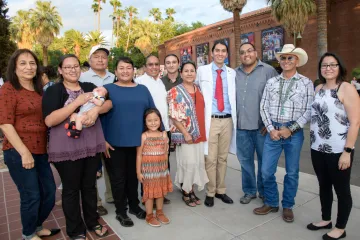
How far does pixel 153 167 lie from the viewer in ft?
11.1

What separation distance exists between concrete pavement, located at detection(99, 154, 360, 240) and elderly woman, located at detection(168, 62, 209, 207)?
0.37m

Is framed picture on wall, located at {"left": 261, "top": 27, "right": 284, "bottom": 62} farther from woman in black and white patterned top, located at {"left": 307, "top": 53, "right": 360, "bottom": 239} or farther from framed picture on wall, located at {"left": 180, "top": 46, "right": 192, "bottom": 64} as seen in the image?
woman in black and white patterned top, located at {"left": 307, "top": 53, "right": 360, "bottom": 239}

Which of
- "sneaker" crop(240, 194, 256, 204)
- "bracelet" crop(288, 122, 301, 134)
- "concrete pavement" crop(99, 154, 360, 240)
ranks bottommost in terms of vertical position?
"concrete pavement" crop(99, 154, 360, 240)

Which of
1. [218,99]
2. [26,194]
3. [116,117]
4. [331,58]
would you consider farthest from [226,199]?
[26,194]

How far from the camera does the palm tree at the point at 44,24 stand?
1082 inches

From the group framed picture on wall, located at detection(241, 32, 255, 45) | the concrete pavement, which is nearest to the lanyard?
the concrete pavement

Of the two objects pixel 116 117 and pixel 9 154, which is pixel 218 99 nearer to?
pixel 116 117

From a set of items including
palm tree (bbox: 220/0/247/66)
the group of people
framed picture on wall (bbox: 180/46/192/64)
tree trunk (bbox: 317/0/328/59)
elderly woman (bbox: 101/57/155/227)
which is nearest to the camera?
the group of people

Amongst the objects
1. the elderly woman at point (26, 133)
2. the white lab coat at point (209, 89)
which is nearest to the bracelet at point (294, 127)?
the white lab coat at point (209, 89)

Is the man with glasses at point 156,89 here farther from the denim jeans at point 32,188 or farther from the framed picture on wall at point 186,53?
the framed picture on wall at point 186,53

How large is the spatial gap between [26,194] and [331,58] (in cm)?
340

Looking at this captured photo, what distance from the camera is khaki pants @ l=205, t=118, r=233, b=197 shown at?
3852 mm

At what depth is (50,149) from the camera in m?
2.73

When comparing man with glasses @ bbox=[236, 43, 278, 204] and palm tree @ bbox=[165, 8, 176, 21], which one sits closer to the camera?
man with glasses @ bbox=[236, 43, 278, 204]
